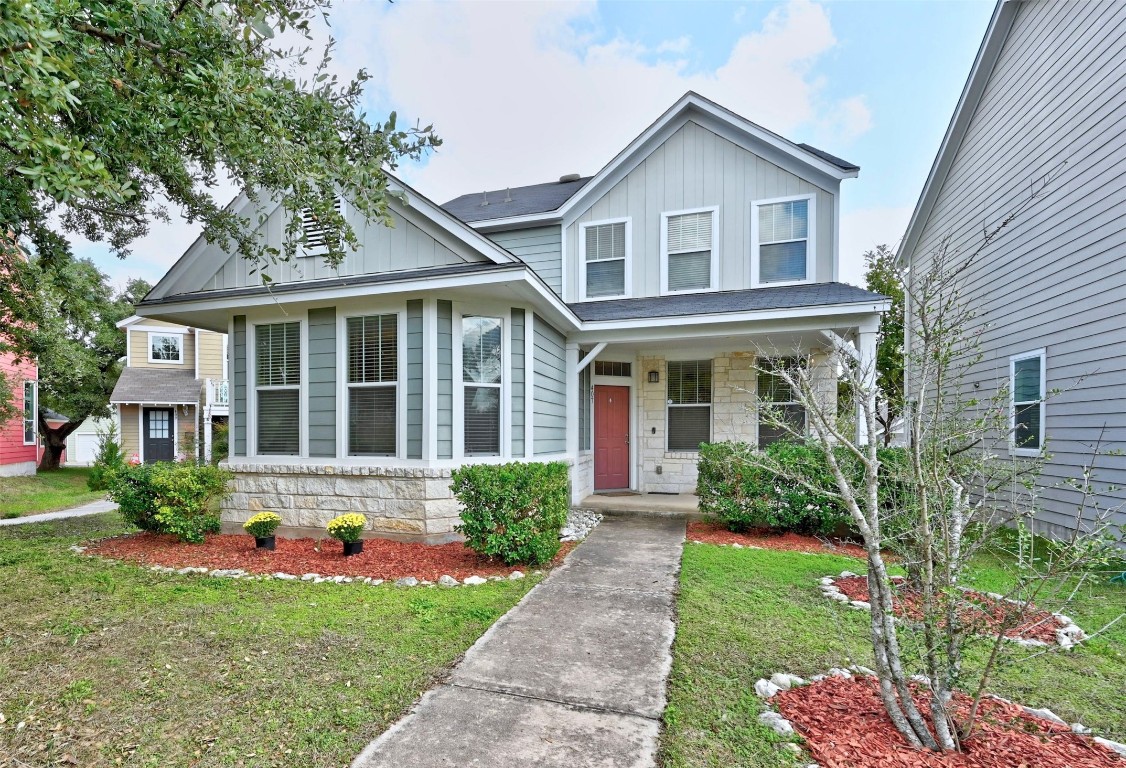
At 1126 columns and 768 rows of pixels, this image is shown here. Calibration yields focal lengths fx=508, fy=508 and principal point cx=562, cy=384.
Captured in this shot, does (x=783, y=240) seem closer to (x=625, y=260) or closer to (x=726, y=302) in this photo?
(x=726, y=302)

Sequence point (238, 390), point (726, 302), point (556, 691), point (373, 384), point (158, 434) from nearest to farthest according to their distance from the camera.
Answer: point (556, 691) → point (373, 384) → point (238, 390) → point (726, 302) → point (158, 434)

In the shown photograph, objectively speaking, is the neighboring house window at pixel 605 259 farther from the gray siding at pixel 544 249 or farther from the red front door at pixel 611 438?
the red front door at pixel 611 438

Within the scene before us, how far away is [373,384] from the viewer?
6.47m

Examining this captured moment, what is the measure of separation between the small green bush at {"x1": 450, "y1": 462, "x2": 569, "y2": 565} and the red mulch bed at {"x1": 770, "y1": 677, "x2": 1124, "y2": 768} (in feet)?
9.37

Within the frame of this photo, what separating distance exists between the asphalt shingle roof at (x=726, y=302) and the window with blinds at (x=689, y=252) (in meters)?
0.29

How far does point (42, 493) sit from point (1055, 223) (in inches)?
804

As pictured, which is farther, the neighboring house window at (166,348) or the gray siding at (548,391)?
the neighboring house window at (166,348)

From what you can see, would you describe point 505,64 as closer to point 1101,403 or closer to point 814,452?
point 814,452

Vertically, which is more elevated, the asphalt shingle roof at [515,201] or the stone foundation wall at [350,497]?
the asphalt shingle roof at [515,201]

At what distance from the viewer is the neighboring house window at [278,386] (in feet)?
22.4

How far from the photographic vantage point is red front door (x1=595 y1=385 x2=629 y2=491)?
31.5 ft

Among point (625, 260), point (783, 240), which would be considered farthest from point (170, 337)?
point (783, 240)

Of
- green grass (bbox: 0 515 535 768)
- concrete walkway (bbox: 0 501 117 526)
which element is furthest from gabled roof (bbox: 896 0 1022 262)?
concrete walkway (bbox: 0 501 117 526)

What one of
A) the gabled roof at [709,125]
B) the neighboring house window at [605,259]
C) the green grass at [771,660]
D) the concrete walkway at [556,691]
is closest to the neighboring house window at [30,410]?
the gabled roof at [709,125]
